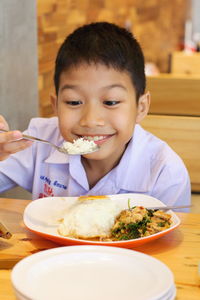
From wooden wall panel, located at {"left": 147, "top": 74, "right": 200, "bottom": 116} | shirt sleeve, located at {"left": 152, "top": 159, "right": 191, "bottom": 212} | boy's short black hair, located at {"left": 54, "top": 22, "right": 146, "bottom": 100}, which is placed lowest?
shirt sleeve, located at {"left": 152, "top": 159, "right": 191, "bottom": 212}

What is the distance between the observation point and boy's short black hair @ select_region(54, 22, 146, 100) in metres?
1.55

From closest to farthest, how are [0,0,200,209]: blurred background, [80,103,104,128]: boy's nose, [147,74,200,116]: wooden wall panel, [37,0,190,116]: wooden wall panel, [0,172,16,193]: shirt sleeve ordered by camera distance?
[80,103,104,128]: boy's nose
[0,172,16,193]: shirt sleeve
[0,0,200,209]: blurred background
[147,74,200,116]: wooden wall panel
[37,0,190,116]: wooden wall panel

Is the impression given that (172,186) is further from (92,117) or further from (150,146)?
(92,117)

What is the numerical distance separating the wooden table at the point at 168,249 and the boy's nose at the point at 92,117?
297mm

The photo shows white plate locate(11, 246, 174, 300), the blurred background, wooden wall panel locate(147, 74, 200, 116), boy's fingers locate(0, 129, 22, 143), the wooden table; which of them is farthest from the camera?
wooden wall panel locate(147, 74, 200, 116)

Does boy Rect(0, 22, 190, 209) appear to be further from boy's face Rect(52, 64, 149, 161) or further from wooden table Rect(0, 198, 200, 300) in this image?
wooden table Rect(0, 198, 200, 300)

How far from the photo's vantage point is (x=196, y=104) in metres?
2.09

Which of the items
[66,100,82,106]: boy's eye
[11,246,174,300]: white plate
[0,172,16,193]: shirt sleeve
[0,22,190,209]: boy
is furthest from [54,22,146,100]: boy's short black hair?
[11,246,174,300]: white plate

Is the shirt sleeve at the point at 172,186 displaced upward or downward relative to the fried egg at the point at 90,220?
downward

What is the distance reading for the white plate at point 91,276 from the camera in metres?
0.84

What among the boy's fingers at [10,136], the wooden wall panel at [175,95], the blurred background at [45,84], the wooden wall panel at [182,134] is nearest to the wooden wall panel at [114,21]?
the blurred background at [45,84]

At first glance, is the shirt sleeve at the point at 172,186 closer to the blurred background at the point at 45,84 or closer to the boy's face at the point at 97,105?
the boy's face at the point at 97,105

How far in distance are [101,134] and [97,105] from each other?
0.29 feet

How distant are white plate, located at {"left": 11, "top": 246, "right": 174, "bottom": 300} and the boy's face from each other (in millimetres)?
570
